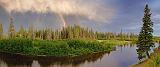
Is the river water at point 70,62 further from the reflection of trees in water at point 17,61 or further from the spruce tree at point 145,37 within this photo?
the spruce tree at point 145,37

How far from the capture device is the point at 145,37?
8188cm

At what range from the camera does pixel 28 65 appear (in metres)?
110

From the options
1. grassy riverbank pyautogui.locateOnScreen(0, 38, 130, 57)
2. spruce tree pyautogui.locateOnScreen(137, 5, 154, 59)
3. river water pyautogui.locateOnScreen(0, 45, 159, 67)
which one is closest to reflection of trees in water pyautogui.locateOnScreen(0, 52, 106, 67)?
river water pyautogui.locateOnScreen(0, 45, 159, 67)

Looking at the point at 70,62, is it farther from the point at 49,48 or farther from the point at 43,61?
the point at 49,48

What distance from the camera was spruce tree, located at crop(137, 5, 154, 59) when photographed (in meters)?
80.4

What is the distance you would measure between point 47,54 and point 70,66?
166 ft

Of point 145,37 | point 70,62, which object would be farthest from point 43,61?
point 145,37

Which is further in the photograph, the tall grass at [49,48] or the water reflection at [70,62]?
the tall grass at [49,48]

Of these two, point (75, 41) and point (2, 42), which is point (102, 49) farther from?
point (2, 42)

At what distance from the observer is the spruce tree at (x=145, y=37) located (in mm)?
80375

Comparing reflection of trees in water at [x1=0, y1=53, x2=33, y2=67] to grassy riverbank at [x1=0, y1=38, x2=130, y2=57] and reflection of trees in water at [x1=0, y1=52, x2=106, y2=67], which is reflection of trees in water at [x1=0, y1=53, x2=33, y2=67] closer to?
reflection of trees in water at [x1=0, y1=52, x2=106, y2=67]

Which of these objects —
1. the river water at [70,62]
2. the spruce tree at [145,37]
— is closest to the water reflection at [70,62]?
the river water at [70,62]

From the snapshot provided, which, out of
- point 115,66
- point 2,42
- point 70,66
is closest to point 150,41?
point 115,66

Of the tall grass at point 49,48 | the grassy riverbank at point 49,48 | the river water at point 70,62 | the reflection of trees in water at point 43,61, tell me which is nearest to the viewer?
the river water at point 70,62
